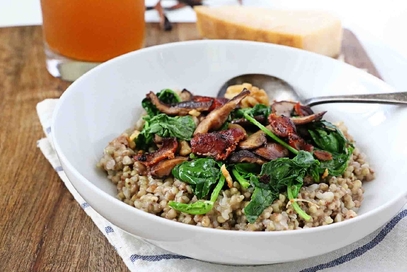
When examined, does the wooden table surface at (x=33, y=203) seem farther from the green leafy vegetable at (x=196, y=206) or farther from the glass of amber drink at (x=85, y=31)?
the green leafy vegetable at (x=196, y=206)

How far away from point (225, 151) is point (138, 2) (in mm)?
1502

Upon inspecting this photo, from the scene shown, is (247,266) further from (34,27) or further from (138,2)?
(34,27)

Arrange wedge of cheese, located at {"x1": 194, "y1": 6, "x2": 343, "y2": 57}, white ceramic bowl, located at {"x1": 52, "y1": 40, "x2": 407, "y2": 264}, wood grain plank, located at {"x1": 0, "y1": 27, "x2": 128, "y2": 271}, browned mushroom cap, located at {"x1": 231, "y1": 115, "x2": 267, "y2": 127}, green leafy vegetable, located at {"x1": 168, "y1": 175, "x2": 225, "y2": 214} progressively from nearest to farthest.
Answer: white ceramic bowl, located at {"x1": 52, "y1": 40, "x2": 407, "y2": 264} < green leafy vegetable, located at {"x1": 168, "y1": 175, "x2": 225, "y2": 214} < wood grain plank, located at {"x1": 0, "y1": 27, "x2": 128, "y2": 271} < browned mushroom cap, located at {"x1": 231, "y1": 115, "x2": 267, "y2": 127} < wedge of cheese, located at {"x1": 194, "y1": 6, "x2": 343, "y2": 57}

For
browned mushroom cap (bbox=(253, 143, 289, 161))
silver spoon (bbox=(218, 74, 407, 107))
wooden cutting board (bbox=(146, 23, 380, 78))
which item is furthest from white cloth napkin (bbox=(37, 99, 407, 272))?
wooden cutting board (bbox=(146, 23, 380, 78))

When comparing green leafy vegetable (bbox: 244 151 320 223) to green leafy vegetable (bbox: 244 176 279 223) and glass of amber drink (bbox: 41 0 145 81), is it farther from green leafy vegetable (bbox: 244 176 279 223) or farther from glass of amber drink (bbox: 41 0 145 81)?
glass of amber drink (bbox: 41 0 145 81)

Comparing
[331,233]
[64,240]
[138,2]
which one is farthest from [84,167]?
[138,2]

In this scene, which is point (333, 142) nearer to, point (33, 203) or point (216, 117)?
point (216, 117)

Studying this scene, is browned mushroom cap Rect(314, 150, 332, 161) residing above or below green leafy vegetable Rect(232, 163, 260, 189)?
above

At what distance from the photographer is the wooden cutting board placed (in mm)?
3633

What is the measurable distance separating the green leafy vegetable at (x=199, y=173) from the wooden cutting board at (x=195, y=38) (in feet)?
6.04

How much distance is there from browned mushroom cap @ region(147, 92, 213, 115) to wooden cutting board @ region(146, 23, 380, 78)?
4.73 ft

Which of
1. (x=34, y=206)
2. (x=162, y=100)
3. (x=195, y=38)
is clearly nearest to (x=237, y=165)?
(x=162, y=100)

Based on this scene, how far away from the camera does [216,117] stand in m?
2.31

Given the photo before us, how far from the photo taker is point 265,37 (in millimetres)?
3656
